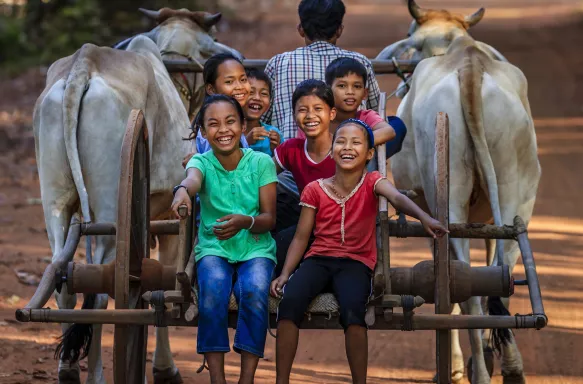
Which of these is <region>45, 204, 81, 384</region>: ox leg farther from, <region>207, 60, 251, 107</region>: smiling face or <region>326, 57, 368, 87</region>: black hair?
<region>326, 57, 368, 87</region>: black hair

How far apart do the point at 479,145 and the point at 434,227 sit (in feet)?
5.45

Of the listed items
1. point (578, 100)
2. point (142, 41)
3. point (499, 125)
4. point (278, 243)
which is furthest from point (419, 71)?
point (578, 100)

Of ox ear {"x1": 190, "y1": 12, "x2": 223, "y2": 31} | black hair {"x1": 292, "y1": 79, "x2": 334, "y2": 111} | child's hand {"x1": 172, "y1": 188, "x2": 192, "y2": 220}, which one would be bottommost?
child's hand {"x1": 172, "y1": 188, "x2": 192, "y2": 220}

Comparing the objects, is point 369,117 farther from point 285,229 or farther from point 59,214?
point 59,214

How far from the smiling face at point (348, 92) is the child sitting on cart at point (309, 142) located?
0.59ft

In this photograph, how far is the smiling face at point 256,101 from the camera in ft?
18.1

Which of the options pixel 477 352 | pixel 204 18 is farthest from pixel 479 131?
pixel 204 18

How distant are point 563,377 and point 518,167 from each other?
126 cm

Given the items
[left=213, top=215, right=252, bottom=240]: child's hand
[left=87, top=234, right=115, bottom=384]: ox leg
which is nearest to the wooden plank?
[left=87, top=234, right=115, bottom=384]: ox leg

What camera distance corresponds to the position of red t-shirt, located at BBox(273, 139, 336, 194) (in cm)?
506

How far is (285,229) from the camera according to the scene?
5.14 meters

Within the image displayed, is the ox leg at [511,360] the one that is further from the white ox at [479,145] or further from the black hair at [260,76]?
the black hair at [260,76]

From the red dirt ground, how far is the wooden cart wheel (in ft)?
5.23

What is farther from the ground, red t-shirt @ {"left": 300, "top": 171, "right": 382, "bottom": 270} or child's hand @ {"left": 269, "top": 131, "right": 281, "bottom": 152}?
child's hand @ {"left": 269, "top": 131, "right": 281, "bottom": 152}
